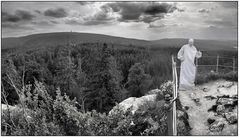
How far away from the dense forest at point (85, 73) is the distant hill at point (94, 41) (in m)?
0.17

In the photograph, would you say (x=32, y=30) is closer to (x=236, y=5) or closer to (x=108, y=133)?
(x=108, y=133)

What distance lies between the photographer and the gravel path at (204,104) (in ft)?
25.7

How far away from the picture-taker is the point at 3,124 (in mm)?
7414

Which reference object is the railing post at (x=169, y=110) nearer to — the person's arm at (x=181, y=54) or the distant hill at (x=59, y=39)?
the person's arm at (x=181, y=54)

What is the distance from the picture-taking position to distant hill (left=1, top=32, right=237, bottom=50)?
860cm

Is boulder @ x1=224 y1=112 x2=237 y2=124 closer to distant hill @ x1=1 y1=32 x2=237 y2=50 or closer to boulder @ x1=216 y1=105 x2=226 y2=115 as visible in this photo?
boulder @ x1=216 y1=105 x2=226 y2=115

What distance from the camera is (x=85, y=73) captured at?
16156 mm

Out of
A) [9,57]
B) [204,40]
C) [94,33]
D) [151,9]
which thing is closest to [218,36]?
[204,40]

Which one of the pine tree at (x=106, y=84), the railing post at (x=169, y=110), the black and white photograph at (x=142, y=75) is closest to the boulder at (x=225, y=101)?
the black and white photograph at (x=142, y=75)

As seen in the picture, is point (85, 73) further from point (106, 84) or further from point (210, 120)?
point (210, 120)

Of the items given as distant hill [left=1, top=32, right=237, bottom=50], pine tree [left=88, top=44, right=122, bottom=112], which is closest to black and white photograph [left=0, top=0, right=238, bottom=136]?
distant hill [left=1, top=32, right=237, bottom=50]

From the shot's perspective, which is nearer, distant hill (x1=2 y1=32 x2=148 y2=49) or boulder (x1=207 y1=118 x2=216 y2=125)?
boulder (x1=207 y1=118 x2=216 y2=125)

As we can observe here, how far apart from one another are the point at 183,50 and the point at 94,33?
228 cm

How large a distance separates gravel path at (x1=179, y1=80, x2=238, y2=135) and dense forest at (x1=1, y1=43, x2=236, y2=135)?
2.57 feet
